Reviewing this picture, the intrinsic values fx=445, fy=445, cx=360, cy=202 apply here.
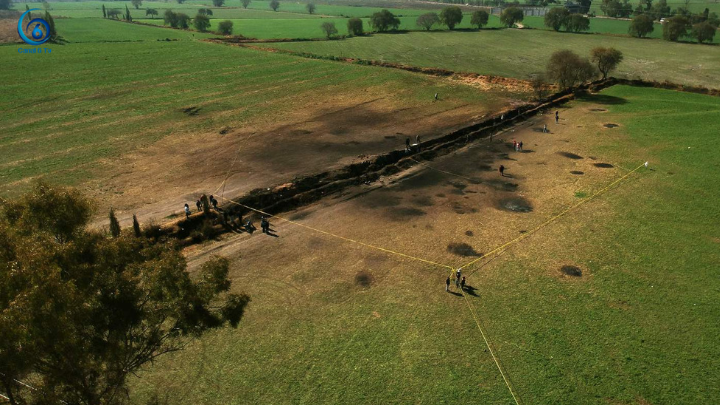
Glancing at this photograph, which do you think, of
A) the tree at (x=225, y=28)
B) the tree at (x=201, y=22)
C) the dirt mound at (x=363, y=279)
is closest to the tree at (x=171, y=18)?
the tree at (x=201, y=22)

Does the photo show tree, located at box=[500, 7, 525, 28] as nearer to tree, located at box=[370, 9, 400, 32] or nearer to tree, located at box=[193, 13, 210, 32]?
tree, located at box=[370, 9, 400, 32]

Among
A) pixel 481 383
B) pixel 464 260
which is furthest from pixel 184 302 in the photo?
pixel 464 260

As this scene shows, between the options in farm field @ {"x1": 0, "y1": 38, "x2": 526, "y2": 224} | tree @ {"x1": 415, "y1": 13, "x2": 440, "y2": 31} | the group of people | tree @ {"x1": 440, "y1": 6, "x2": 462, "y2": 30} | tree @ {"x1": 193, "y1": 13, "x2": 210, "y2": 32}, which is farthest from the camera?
tree @ {"x1": 415, "y1": 13, "x2": 440, "y2": 31}

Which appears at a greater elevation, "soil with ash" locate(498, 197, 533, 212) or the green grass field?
the green grass field

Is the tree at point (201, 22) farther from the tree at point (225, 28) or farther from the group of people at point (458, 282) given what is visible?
the group of people at point (458, 282)

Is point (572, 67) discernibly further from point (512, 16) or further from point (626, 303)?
point (512, 16)

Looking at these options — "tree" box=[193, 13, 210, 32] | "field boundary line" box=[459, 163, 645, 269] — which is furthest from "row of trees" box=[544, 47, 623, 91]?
"tree" box=[193, 13, 210, 32]

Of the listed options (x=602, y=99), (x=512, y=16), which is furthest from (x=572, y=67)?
(x=512, y=16)
